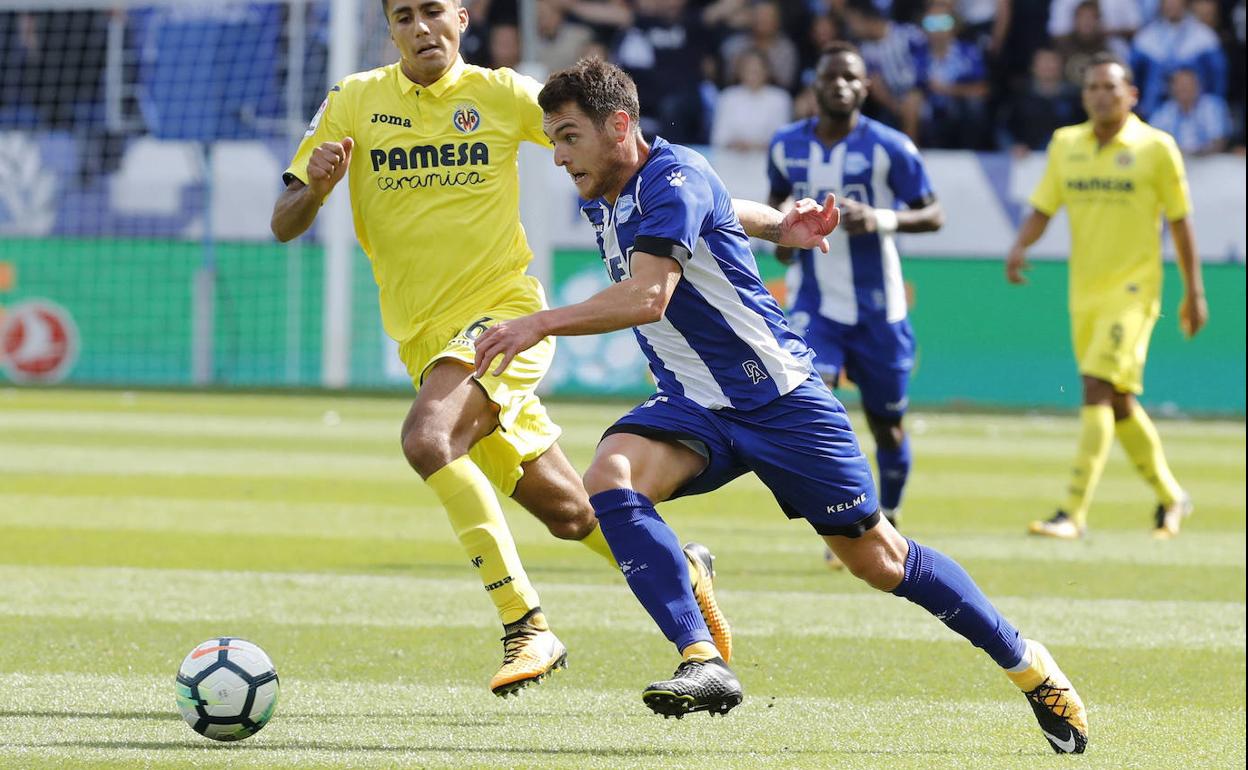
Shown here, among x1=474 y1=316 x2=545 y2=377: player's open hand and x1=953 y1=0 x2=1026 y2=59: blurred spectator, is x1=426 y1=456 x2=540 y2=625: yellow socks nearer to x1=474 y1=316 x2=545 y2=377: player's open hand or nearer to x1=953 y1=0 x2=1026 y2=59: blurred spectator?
x1=474 y1=316 x2=545 y2=377: player's open hand

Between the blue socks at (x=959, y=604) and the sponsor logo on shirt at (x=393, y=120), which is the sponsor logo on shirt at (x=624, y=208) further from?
the sponsor logo on shirt at (x=393, y=120)

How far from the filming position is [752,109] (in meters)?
19.1

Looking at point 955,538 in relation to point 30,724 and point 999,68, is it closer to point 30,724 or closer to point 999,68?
point 30,724

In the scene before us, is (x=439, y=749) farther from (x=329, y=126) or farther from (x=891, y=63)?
(x=891, y=63)

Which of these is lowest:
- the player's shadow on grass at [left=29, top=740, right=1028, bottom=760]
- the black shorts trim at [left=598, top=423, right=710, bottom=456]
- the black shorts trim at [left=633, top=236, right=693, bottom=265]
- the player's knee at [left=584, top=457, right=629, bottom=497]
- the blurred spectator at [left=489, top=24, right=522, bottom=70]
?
the player's shadow on grass at [left=29, top=740, right=1028, bottom=760]

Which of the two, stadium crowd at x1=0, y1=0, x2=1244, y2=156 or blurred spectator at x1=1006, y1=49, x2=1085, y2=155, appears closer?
blurred spectator at x1=1006, y1=49, x2=1085, y2=155

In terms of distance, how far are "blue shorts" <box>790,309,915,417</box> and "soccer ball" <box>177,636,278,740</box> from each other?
4120mm

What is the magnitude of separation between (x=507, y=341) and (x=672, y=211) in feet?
1.84

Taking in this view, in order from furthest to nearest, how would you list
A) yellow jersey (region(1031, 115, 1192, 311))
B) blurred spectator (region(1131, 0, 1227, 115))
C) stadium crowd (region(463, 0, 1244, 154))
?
blurred spectator (region(1131, 0, 1227, 115))
stadium crowd (region(463, 0, 1244, 154))
yellow jersey (region(1031, 115, 1192, 311))

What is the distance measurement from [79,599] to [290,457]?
5.77 m

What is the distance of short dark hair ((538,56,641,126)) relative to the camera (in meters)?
4.43

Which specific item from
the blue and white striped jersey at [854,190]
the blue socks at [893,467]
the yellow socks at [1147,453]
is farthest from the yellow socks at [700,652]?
the yellow socks at [1147,453]

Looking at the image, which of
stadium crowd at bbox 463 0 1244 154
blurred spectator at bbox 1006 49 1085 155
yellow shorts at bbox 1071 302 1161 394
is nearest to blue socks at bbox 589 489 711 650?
yellow shorts at bbox 1071 302 1161 394

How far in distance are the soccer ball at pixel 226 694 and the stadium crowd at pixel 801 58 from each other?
14346 mm
